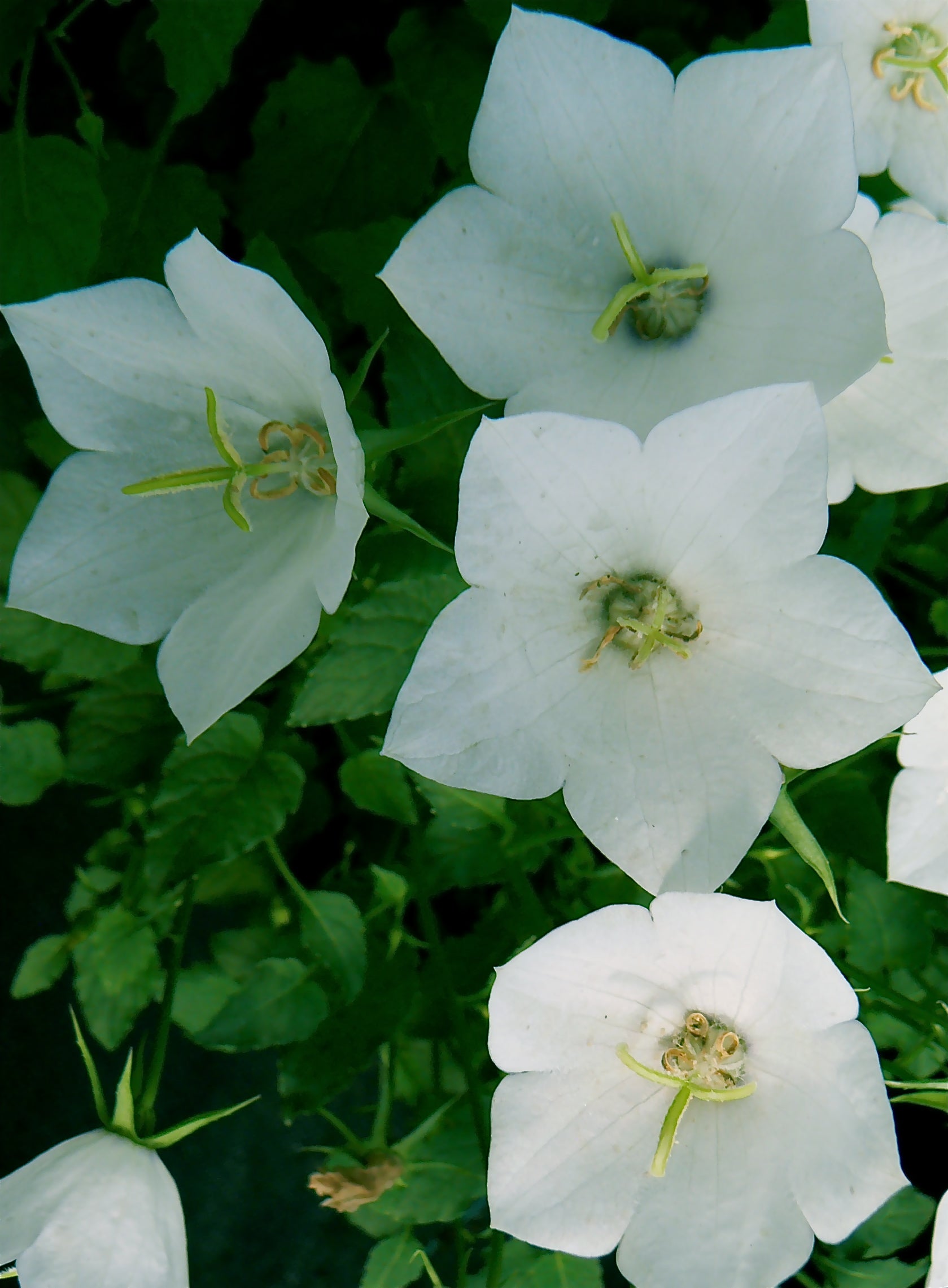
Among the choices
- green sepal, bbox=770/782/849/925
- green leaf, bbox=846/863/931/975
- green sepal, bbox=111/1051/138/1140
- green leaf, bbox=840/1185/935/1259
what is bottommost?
green leaf, bbox=840/1185/935/1259

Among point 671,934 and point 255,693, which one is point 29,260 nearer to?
point 255,693

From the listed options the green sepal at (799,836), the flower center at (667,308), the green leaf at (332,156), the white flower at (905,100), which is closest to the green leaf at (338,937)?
the green sepal at (799,836)

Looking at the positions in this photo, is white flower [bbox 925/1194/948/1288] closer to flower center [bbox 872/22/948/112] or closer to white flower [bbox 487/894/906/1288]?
white flower [bbox 487/894/906/1288]

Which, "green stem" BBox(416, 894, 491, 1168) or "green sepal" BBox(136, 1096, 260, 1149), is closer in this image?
"green sepal" BBox(136, 1096, 260, 1149)

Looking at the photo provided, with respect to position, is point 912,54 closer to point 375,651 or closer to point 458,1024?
point 375,651

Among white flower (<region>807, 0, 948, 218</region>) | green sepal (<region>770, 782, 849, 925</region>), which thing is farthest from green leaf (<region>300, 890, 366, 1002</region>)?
white flower (<region>807, 0, 948, 218</region>)

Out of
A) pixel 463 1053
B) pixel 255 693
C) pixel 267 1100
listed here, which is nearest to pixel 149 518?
pixel 255 693
